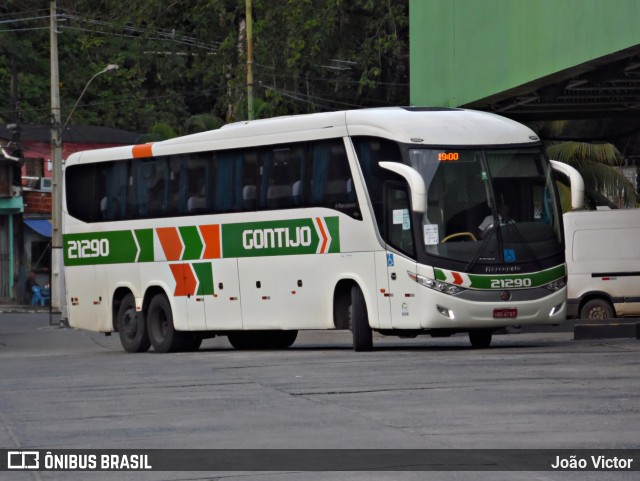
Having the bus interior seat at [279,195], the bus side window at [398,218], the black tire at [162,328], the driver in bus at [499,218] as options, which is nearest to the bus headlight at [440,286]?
the bus side window at [398,218]

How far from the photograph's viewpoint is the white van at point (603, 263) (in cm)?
3091

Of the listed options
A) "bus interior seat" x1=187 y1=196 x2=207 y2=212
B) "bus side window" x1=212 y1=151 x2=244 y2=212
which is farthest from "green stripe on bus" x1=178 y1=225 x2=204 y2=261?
"bus side window" x1=212 y1=151 x2=244 y2=212

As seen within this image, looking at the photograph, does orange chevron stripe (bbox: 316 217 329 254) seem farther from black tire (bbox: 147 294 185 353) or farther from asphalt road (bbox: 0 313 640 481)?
black tire (bbox: 147 294 185 353)

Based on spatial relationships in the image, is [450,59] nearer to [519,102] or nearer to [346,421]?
[519,102]

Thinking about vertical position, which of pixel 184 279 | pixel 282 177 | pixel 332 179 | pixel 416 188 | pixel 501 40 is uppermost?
pixel 501 40

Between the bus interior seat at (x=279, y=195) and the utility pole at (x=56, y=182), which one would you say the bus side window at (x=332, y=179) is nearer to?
the bus interior seat at (x=279, y=195)

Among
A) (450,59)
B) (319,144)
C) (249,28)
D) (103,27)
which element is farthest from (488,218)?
(103,27)

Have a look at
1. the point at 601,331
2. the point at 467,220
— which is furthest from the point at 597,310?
the point at 467,220

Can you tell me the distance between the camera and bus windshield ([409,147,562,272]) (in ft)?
70.2

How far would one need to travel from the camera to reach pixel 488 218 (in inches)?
847

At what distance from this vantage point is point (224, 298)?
2498 cm

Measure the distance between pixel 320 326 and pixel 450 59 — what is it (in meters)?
8.13

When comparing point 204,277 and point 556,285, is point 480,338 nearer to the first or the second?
point 556,285

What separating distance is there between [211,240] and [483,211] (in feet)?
17.7
